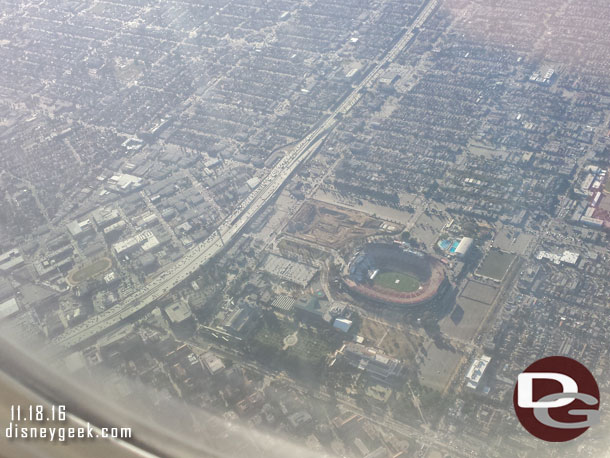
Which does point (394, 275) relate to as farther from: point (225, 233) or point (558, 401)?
point (558, 401)

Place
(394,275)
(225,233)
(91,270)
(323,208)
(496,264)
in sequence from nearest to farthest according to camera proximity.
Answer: (496,264)
(394,275)
(91,270)
(225,233)
(323,208)

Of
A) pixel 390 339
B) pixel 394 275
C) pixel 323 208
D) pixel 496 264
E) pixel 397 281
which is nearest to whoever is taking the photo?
pixel 390 339

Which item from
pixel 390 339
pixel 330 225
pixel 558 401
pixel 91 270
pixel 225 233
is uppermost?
pixel 558 401

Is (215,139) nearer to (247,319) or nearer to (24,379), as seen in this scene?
(247,319)

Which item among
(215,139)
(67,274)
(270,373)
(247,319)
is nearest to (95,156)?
(215,139)

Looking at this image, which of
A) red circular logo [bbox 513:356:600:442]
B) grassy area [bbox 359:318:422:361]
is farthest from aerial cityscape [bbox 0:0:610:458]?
red circular logo [bbox 513:356:600:442]

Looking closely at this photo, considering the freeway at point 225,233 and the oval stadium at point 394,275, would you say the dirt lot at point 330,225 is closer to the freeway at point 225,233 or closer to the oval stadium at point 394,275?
the oval stadium at point 394,275


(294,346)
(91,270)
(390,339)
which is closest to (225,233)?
(91,270)
